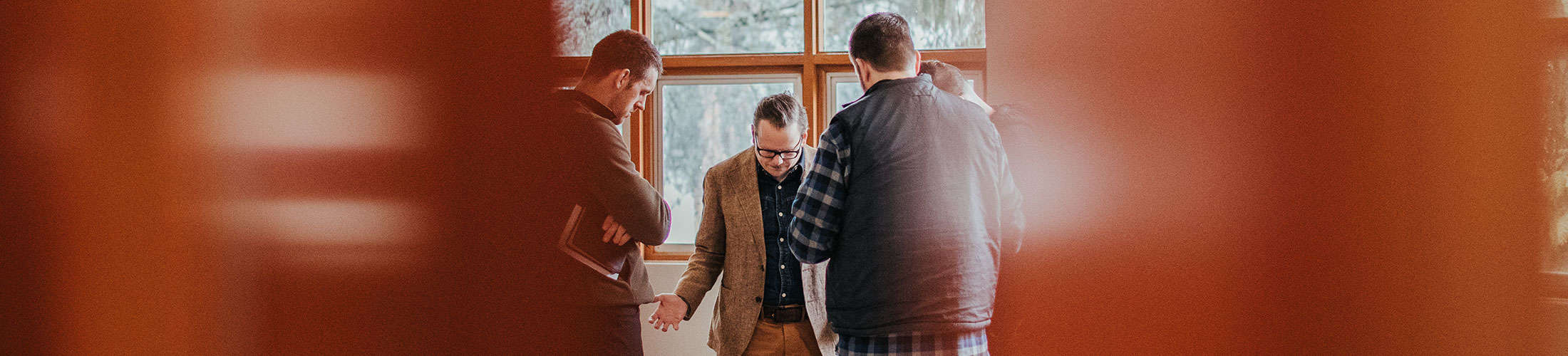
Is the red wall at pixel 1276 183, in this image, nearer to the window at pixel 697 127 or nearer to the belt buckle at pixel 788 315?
the window at pixel 697 127

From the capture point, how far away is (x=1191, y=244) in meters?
0.42

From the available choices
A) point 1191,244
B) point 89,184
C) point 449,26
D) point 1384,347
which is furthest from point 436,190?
point 1384,347

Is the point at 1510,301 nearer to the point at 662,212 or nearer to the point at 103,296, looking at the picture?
the point at 662,212

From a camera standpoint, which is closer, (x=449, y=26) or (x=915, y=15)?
(x=449, y=26)

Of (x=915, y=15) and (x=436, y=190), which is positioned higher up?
(x=915, y=15)

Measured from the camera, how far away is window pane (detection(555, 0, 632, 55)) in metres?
0.32

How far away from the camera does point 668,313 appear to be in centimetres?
54

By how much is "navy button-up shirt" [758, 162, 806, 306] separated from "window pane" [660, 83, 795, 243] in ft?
0.35

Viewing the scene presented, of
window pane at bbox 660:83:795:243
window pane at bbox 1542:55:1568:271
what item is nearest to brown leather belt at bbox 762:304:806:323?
window pane at bbox 660:83:795:243

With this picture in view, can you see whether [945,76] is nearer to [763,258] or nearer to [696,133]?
[696,133]

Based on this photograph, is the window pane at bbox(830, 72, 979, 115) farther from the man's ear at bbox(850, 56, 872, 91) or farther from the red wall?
the red wall

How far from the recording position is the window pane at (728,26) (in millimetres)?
404

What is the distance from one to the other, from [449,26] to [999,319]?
0.31 metres

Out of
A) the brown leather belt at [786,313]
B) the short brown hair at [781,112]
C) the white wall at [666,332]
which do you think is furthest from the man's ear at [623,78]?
the brown leather belt at [786,313]
